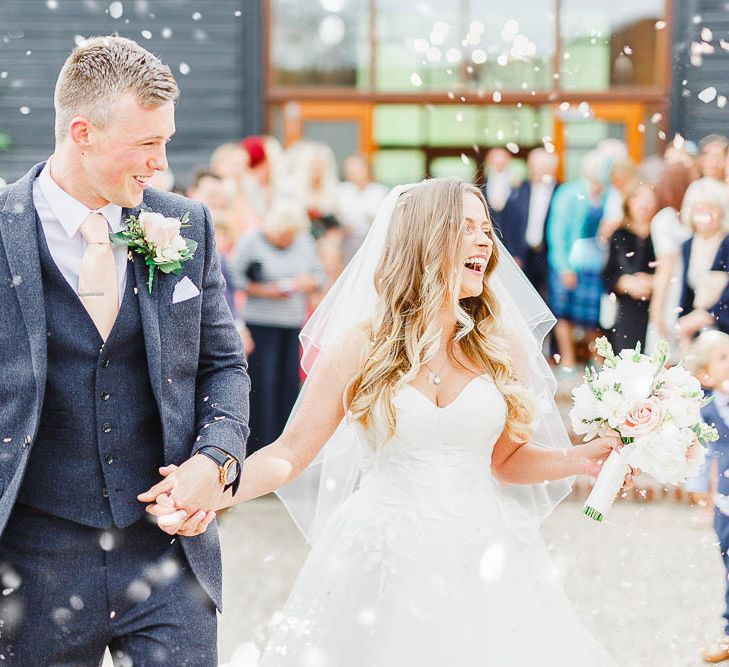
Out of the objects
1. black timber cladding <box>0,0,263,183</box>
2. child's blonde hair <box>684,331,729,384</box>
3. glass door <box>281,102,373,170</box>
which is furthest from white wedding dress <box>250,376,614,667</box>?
glass door <box>281,102,373,170</box>

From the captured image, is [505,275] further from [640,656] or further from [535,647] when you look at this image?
[640,656]

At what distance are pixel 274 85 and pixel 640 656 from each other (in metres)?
6.96

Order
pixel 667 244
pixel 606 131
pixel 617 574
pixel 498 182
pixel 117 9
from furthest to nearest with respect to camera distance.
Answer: pixel 606 131 < pixel 117 9 < pixel 498 182 < pixel 667 244 < pixel 617 574

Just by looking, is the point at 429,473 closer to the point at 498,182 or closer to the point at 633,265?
the point at 633,265

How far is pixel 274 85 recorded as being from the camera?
35.1ft

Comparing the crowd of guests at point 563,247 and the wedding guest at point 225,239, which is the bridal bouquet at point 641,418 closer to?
the crowd of guests at point 563,247

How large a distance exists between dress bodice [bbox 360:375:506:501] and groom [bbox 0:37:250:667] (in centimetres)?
66

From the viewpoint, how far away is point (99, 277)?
8.41 ft

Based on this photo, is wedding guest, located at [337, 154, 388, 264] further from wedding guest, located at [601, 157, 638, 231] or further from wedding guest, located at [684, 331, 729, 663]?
wedding guest, located at [684, 331, 729, 663]

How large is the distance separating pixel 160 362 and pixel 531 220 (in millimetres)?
6529

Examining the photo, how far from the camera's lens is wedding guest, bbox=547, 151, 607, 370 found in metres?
8.12

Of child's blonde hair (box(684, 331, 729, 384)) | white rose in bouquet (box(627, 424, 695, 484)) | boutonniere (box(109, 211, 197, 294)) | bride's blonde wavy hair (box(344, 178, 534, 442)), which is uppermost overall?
boutonniere (box(109, 211, 197, 294))

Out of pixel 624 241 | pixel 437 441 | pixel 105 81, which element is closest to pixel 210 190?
pixel 624 241

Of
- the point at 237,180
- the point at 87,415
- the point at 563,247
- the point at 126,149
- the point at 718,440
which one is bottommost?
the point at 718,440
